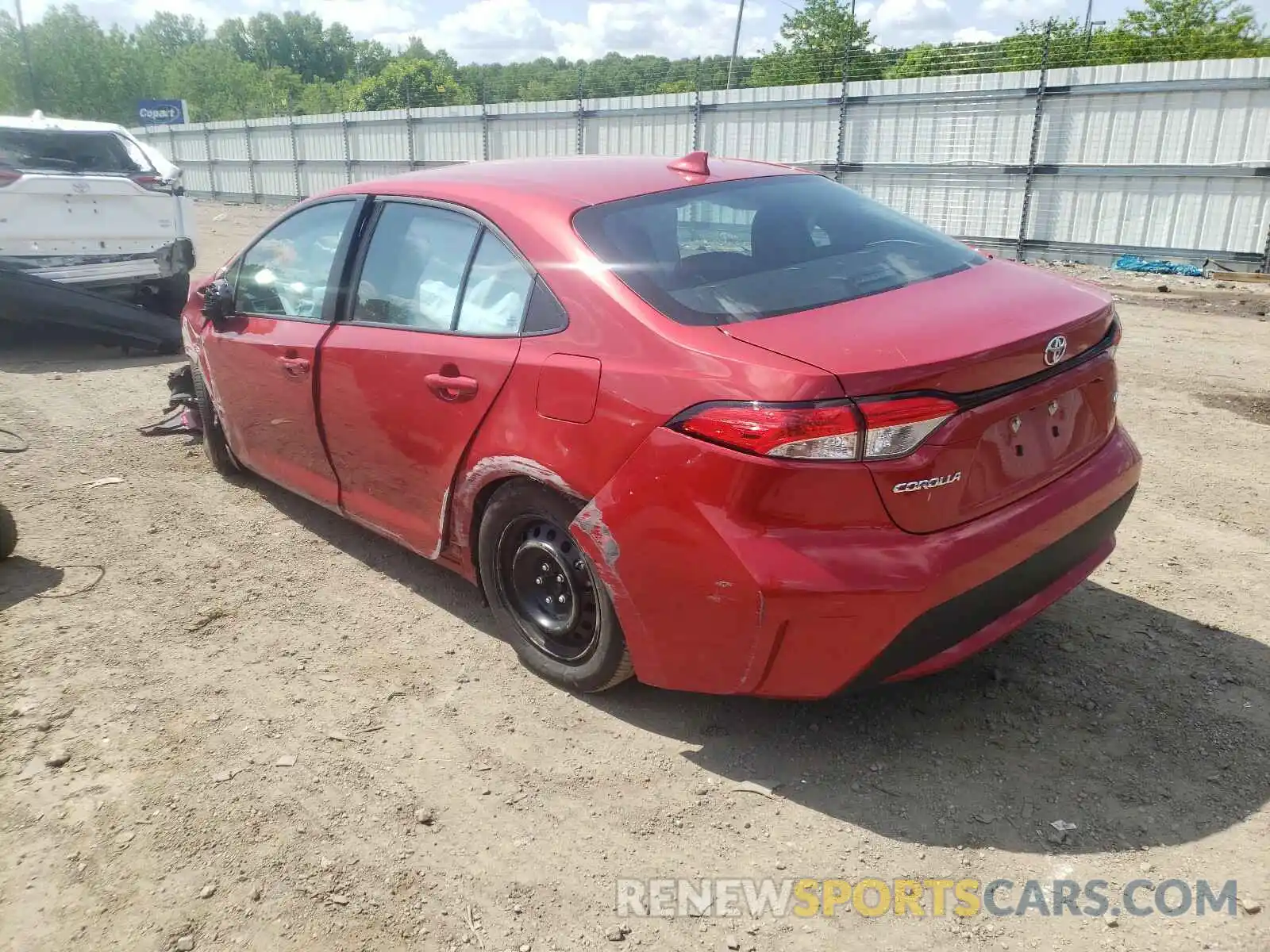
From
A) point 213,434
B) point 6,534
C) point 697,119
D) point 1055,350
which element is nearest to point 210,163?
point 697,119

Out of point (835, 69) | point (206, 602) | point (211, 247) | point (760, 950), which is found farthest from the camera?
Answer: point (835, 69)

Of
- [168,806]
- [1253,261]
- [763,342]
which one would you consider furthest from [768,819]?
[1253,261]

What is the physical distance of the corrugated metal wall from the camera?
12.7m

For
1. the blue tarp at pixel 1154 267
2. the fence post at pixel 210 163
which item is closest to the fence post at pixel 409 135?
the fence post at pixel 210 163

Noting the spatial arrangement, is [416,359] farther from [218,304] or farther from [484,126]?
[484,126]

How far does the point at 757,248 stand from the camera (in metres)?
3.13

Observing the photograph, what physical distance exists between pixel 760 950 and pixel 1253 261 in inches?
541

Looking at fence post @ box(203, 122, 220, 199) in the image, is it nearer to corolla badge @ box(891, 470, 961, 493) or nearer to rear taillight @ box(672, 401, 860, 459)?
rear taillight @ box(672, 401, 860, 459)

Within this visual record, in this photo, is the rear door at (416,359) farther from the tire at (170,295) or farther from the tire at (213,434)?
the tire at (170,295)

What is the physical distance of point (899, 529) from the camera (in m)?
2.39

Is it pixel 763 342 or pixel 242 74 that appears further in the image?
pixel 242 74

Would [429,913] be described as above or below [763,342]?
below

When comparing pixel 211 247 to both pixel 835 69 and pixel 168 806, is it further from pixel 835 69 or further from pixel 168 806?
pixel 168 806

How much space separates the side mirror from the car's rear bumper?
2.57 meters
